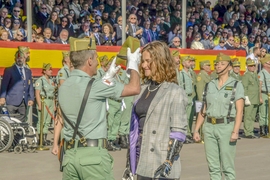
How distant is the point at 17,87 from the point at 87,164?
8.10 m

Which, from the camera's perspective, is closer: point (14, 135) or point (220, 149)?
point (220, 149)

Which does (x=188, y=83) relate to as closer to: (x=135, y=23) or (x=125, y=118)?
(x=125, y=118)

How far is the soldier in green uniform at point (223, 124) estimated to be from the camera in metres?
8.34

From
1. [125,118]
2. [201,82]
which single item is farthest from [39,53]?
[201,82]

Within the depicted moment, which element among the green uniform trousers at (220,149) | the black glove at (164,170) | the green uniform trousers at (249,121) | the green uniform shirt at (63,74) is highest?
the green uniform shirt at (63,74)

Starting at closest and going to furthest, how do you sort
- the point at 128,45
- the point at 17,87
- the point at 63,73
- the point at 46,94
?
the point at 128,45, the point at 17,87, the point at 63,73, the point at 46,94

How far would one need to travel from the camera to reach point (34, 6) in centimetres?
1510

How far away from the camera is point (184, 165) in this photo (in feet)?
37.9

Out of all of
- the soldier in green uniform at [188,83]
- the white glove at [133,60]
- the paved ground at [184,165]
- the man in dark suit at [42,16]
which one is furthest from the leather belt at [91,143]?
the man in dark suit at [42,16]

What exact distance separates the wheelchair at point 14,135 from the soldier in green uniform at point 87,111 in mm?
6868

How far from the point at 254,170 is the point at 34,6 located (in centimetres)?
646

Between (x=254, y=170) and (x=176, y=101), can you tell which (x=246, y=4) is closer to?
(x=254, y=170)

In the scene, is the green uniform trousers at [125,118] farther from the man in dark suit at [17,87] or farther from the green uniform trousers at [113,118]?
the man in dark suit at [17,87]

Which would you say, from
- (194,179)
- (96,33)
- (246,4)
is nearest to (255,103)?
(96,33)
